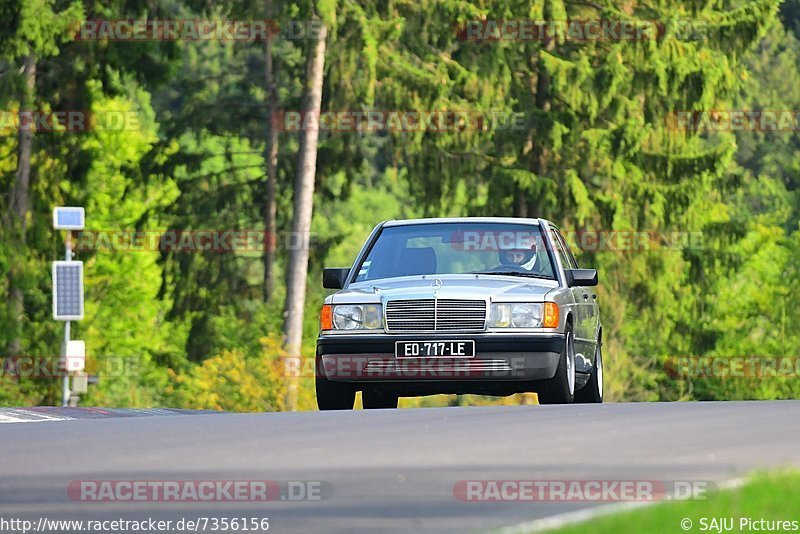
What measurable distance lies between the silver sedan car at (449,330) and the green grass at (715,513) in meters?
7.20

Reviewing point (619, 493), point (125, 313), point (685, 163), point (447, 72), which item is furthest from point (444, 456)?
point (125, 313)

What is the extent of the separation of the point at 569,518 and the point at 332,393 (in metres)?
8.76

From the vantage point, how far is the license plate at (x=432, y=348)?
56.1 feet

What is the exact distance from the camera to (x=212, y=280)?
166 feet

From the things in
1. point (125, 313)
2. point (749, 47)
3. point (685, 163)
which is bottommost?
point (125, 313)

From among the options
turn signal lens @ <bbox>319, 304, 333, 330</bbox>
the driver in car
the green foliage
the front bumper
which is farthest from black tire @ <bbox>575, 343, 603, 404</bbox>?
the green foliage

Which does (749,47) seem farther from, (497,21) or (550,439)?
(550,439)

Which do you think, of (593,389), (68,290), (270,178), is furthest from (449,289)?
(270,178)

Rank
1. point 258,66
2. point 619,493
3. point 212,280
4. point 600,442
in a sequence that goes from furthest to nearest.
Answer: point 258,66 < point 212,280 < point 600,442 < point 619,493

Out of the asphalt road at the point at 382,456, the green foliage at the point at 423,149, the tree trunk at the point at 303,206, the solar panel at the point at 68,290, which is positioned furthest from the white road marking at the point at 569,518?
the tree trunk at the point at 303,206

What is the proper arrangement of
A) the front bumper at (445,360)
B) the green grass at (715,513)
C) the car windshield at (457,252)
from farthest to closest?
the car windshield at (457,252) → the front bumper at (445,360) → the green grass at (715,513)

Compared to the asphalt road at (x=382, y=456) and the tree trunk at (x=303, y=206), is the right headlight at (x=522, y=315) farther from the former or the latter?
the tree trunk at (x=303, y=206)

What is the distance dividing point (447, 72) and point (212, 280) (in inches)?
441

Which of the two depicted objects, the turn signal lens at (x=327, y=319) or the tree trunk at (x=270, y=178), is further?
the tree trunk at (x=270, y=178)
